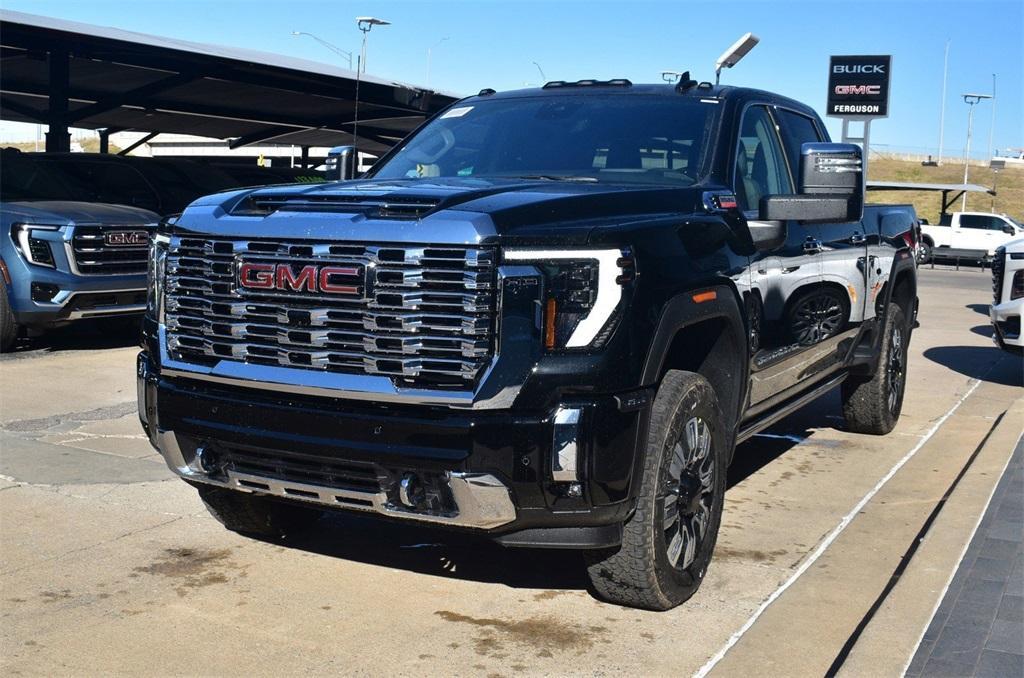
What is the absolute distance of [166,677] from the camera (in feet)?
11.8

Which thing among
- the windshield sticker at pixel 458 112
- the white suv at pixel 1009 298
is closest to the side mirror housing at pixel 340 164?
the windshield sticker at pixel 458 112

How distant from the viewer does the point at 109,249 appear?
33.2 feet

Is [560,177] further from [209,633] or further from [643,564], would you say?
[209,633]

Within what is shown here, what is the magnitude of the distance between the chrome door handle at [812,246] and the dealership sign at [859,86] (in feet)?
77.4

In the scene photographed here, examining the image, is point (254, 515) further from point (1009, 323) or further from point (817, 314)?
point (1009, 323)

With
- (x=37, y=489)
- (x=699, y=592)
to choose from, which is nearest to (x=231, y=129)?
(x=37, y=489)

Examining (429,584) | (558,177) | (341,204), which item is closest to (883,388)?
(558,177)

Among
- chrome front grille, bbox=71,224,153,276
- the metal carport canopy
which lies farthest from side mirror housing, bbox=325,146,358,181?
the metal carport canopy

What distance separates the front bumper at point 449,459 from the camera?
360 cm

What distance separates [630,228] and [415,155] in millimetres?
2056

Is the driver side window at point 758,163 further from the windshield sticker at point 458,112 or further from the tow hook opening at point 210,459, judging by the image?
the tow hook opening at point 210,459

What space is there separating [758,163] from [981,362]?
7148mm

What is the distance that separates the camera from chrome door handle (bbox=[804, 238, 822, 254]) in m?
5.62

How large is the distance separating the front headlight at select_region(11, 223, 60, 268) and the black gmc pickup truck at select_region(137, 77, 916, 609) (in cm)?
566
